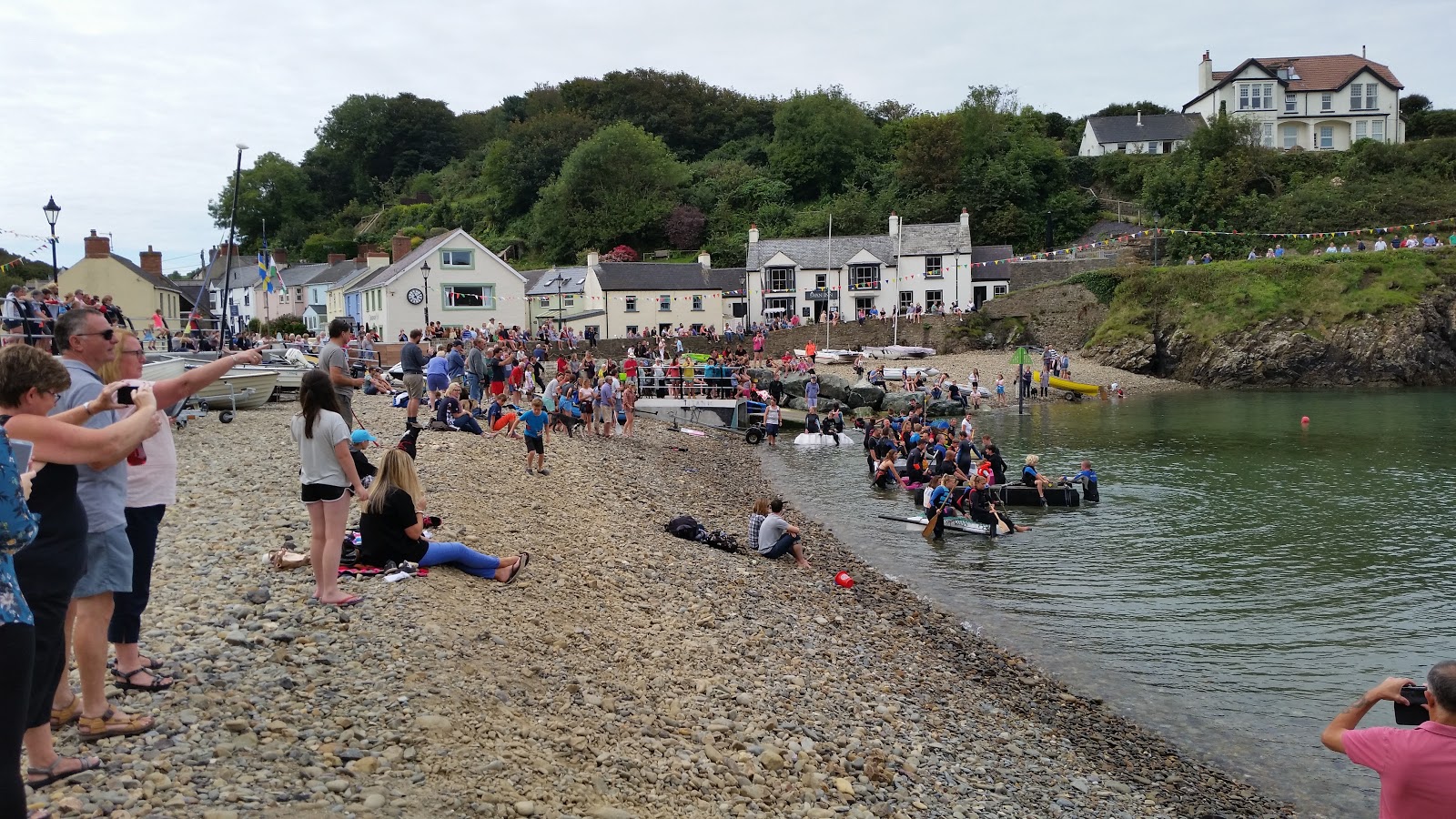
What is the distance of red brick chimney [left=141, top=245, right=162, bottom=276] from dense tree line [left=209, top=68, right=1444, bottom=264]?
23812 mm

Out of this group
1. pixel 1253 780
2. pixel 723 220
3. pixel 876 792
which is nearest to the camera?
pixel 876 792

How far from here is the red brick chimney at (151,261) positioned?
5888 cm

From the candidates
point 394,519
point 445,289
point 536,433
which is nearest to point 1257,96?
point 445,289

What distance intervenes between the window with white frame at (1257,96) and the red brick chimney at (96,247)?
75590 mm

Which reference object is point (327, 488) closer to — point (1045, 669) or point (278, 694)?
point (278, 694)

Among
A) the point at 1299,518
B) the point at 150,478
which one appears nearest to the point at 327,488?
the point at 150,478

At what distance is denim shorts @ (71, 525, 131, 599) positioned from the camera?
5.26 m

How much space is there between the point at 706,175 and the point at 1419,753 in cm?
8314

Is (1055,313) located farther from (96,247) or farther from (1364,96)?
(96,247)

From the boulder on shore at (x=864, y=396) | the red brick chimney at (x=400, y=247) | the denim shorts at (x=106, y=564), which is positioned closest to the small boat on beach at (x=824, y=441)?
the boulder on shore at (x=864, y=396)

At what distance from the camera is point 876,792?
7.15m

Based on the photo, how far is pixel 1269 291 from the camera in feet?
172

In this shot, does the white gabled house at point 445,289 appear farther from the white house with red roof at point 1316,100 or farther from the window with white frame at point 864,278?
the white house with red roof at point 1316,100

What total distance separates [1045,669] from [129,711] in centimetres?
892
